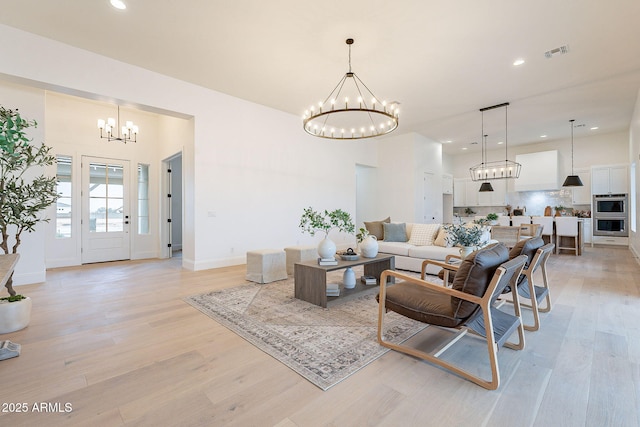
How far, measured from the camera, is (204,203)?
535cm

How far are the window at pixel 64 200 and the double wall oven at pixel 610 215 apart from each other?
43.5 ft

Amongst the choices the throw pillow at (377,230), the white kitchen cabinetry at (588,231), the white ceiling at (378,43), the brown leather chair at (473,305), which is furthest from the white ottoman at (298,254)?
the white kitchen cabinetry at (588,231)

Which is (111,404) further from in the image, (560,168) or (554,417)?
(560,168)

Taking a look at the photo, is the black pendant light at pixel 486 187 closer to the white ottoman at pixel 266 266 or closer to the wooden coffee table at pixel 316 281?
the wooden coffee table at pixel 316 281

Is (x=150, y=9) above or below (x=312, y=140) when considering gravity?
above

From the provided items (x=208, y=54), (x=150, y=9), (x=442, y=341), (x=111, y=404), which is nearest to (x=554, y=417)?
(x=442, y=341)

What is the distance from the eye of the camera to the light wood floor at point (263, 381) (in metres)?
1.55

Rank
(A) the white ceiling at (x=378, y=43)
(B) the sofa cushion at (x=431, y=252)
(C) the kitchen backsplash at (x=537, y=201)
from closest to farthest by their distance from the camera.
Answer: (A) the white ceiling at (x=378, y=43)
(B) the sofa cushion at (x=431, y=252)
(C) the kitchen backsplash at (x=537, y=201)

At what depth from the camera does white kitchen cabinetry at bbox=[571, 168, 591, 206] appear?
28.2 ft

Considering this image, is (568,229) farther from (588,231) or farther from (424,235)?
(424,235)

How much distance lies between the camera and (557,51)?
13.1 feet

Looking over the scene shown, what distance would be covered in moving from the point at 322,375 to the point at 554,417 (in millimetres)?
1286

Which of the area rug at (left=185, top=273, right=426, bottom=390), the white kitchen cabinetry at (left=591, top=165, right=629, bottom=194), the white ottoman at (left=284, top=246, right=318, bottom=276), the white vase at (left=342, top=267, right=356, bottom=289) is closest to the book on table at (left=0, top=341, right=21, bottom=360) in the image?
the area rug at (left=185, top=273, right=426, bottom=390)

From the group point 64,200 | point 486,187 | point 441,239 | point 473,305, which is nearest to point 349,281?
point 473,305
